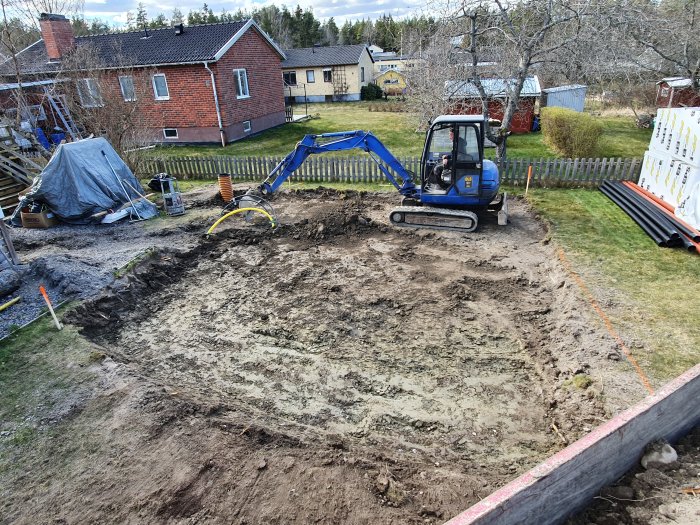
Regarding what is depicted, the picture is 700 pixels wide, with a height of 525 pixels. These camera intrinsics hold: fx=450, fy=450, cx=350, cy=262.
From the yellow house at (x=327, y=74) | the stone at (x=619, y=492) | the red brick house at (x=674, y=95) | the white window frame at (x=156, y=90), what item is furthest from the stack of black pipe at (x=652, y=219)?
the yellow house at (x=327, y=74)

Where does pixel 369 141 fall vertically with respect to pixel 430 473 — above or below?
above

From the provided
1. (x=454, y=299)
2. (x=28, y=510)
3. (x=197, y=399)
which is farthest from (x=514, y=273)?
(x=28, y=510)

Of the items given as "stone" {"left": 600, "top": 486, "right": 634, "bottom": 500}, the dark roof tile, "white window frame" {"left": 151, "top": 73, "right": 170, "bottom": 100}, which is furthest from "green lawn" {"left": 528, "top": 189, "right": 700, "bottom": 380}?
"white window frame" {"left": 151, "top": 73, "right": 170, "bottom": 100}

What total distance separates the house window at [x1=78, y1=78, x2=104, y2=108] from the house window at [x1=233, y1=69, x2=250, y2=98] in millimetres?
7240

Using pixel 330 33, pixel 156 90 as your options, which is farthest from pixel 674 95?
pixel 330 33

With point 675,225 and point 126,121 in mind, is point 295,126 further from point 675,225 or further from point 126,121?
point 675,225

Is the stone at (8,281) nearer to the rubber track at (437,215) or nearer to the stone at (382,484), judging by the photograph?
the stone at (382,484)

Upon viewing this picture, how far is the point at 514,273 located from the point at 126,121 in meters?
13.6

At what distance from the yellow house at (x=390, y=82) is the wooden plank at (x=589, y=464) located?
39496mm

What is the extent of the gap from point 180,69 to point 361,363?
2056 centimetres

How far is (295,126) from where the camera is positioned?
89.2 ft

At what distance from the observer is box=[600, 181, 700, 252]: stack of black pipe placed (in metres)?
9.37

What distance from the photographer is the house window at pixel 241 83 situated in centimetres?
2318

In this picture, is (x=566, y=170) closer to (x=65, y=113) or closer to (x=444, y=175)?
(x=444, y=175)
